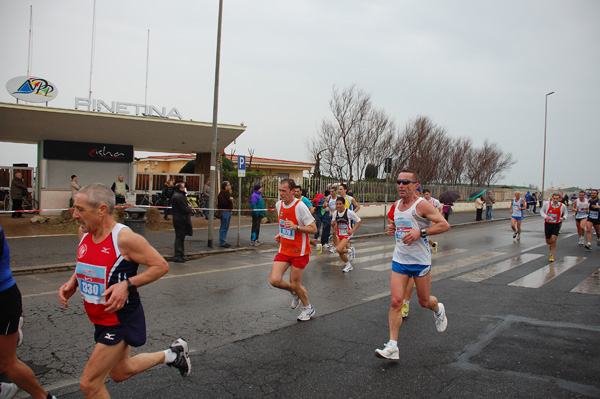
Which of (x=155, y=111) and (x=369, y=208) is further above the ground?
(x=155, y=111)

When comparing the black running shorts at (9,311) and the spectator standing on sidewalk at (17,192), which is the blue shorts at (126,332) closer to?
the black running shorts at (9,311)

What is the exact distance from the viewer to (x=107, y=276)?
2982mm

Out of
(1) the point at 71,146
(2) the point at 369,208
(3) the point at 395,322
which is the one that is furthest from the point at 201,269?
(2) the point at 369,208

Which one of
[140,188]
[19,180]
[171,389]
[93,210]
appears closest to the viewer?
[93,210]

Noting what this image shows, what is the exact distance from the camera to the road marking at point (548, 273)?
8.80m

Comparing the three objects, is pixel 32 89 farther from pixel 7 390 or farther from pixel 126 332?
pixel 126 332

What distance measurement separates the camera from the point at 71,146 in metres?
20.5

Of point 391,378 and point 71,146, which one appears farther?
point 71,146

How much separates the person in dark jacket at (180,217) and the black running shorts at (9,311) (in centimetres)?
733

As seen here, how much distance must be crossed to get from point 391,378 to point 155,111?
17.9 metres

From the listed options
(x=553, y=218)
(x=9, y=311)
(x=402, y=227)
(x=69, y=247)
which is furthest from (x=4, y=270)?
(x=553, y=218)

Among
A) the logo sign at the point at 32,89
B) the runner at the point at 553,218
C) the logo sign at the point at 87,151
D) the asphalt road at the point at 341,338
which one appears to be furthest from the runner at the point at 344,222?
the logo sign at the point at 87,151

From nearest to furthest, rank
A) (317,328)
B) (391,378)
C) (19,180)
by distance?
1. (391,378)
2. (317,328)
3. (19,180)

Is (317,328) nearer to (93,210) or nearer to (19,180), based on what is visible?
(93,210)
